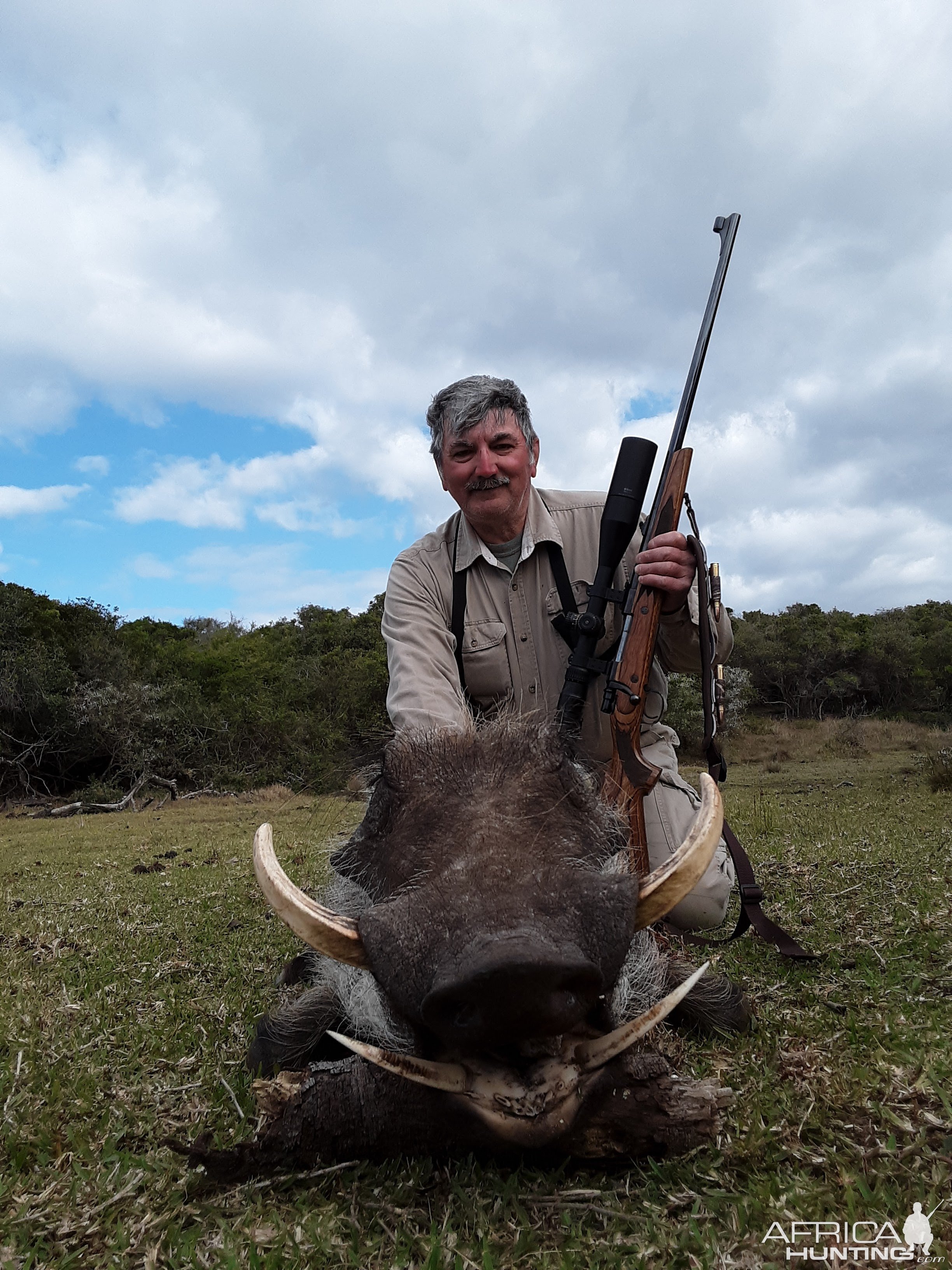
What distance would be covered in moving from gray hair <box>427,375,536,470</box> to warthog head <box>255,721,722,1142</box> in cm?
213

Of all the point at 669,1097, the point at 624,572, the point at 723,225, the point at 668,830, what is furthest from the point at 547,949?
the point at 723,225

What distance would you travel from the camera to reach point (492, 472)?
149 inches

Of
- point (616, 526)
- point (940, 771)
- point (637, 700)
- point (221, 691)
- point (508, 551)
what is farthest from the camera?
point (221, 691)

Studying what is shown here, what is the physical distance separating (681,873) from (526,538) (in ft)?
7.72

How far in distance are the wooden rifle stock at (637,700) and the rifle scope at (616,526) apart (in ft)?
0.36

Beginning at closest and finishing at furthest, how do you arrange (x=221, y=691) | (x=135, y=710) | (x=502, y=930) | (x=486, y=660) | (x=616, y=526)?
(x=502, y=930) < (x=616, y=526) < (x=486, y=660) < (x=135, y=710) < (x=221, y=691)

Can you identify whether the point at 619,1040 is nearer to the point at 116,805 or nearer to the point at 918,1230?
the point at 918,1230

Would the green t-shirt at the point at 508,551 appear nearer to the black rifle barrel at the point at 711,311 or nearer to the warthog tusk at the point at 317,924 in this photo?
the black rifle barrel at the point at 711,311

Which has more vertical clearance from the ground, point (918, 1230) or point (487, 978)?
point (487, 978)

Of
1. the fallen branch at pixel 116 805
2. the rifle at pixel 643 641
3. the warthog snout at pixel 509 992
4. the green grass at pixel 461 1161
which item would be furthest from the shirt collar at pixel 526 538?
the fallen branch at pixel 116 805

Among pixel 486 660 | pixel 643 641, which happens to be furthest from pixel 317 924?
pixel 486 660

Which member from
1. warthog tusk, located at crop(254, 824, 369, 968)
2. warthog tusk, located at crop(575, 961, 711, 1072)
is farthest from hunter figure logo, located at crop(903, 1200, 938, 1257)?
warthog tusk, located at crop(254, 824, 369, 968)

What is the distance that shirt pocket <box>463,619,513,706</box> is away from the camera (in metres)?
3.72

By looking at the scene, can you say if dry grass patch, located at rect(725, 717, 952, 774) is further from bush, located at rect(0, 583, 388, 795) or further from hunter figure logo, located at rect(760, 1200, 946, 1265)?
hunter figure logo, located at rect(760, 1200, 946, 1265)
